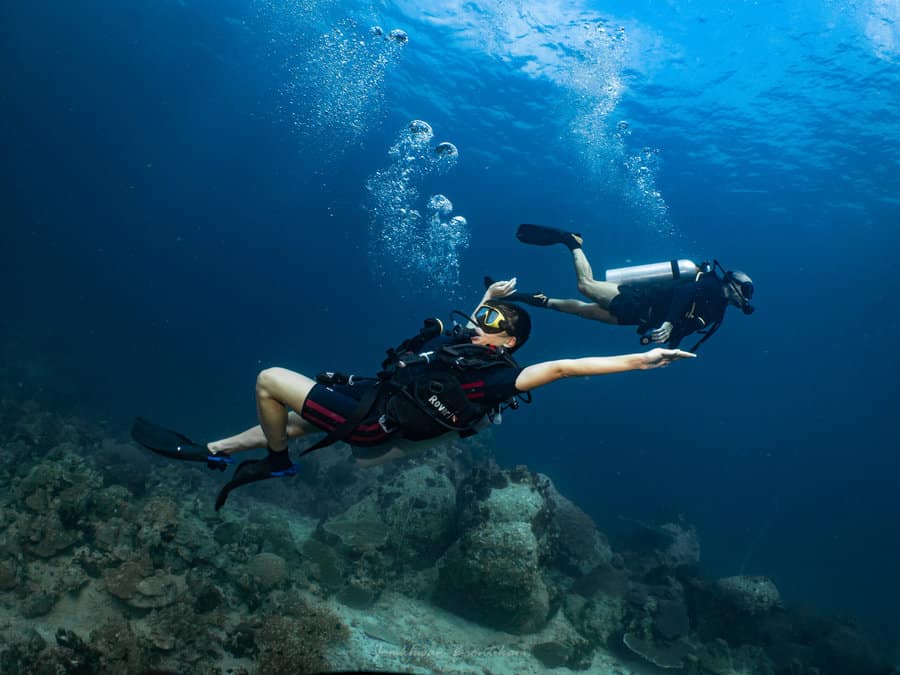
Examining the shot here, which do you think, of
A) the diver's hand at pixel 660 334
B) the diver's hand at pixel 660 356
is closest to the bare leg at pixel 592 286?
the diver's hand at pixel 660 334

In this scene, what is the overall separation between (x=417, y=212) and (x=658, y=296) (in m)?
45.3

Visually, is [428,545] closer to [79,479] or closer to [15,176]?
[79,479]

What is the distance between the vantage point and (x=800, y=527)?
6488 centimetres

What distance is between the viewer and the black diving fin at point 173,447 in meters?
4.73

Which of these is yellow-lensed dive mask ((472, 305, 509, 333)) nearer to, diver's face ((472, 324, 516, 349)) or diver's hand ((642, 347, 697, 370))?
diver's face ((472, 324, 516, 349))

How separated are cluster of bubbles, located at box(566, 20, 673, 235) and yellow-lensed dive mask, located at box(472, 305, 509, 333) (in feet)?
68.2

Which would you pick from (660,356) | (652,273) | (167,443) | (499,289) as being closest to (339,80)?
(652,273)

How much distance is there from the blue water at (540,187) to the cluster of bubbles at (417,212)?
2.46 feet

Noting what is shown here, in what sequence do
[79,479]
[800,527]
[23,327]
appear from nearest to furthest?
[79,479]
[23,327]
[800,527]

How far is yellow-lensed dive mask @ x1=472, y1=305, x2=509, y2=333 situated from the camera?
4.70 metres

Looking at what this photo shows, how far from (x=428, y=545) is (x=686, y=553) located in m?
11.3

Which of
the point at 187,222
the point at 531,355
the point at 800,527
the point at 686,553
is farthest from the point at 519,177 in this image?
the point at 187,222

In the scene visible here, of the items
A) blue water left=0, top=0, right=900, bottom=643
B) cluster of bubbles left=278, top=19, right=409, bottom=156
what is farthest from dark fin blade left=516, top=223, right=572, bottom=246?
cluster of bubbles left=278, top=19, right=409, bottom=156

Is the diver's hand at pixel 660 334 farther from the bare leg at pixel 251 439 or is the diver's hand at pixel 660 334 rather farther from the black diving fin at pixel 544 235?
the bare leg at pixel 251 439
